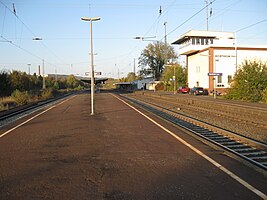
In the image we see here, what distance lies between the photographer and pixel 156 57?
9600 cm

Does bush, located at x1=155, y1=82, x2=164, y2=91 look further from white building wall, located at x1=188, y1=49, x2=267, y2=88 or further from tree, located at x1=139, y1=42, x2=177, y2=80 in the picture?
white building wall, located at x1=188, y1=49, x2=267, y2=88

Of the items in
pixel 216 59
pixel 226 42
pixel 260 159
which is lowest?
pixel 260 159

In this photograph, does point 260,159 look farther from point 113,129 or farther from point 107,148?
point 113,129

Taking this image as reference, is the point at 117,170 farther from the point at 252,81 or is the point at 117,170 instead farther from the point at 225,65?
the point at 225,65

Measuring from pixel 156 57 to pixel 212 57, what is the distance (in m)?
41.8

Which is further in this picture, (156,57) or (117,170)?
(156,57)

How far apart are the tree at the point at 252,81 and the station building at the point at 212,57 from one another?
1512 cm

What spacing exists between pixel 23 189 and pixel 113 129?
741 centimetres

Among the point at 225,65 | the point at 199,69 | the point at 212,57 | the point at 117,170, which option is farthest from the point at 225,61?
the point at 117,170

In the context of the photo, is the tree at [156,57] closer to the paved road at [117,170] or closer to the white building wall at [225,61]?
the white building wall at [225,61]

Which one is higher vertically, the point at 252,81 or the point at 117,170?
the point at 252,81

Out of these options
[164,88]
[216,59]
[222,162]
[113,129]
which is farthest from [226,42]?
[222,162]

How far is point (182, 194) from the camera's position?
490cm

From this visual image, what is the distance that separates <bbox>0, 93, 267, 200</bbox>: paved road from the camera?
500cm
